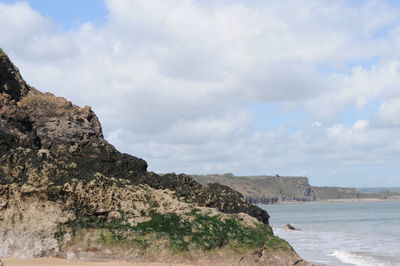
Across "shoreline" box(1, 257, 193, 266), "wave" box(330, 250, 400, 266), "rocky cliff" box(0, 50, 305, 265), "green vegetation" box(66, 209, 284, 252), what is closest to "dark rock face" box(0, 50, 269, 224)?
"rocky cliff" box(0, 50, 305, 265)

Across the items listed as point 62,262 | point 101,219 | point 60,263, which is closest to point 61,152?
point 101,219

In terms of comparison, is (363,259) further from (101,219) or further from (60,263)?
(60,263)

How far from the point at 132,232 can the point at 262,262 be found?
4397 millimetres

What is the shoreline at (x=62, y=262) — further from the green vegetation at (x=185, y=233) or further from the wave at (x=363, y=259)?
the wave at (x=363, y=259)

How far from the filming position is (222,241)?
17.5m

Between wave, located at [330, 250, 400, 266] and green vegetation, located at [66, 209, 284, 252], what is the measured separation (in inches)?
370

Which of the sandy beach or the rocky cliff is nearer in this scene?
the sandy beach

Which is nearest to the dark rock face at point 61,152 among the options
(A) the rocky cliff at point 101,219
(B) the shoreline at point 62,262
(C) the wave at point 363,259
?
(A) the rocky cliff at point 101,219

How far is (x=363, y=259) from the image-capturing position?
2688 centimetres

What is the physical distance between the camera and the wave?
2534 cm

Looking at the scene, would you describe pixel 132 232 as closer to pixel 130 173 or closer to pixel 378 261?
pixel 130 173

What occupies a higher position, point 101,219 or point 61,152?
point 61,152

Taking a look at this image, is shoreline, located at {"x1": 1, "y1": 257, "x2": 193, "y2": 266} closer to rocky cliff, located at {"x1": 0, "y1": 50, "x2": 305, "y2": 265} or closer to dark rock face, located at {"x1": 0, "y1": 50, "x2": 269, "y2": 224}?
rocky cliff, located at {"x1": 0, "y1": 50, "x2": 305, "y2": 265}

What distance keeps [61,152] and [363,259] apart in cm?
1594
